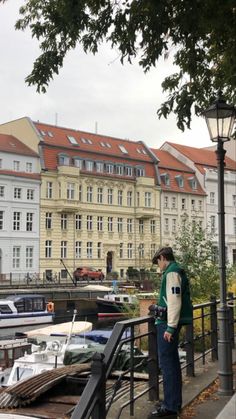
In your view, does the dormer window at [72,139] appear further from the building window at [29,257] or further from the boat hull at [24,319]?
the boat hull at [24,319]

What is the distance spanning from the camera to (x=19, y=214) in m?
58.7

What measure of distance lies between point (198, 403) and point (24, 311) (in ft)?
106

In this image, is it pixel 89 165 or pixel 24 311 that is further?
pixel 89 165

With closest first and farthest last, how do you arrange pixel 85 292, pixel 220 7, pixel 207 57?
pixel 220 7
pixel 207 57
pixel 85 292

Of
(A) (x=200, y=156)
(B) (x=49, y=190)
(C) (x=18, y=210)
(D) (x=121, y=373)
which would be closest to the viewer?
(D) (x=121, y=373)

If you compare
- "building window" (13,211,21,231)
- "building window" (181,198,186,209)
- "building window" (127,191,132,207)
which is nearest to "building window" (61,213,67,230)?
"building window" (13,211,21,231)

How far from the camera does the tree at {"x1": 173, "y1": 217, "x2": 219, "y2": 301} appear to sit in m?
16.8


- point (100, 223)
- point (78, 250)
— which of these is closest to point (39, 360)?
point (78, 250)

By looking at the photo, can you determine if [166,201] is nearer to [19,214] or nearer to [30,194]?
[30,194]

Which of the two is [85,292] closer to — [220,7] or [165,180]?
[165,180]

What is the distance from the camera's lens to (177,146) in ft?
270

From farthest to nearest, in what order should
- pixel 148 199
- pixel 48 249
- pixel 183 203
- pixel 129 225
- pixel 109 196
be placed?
pixel 183 203 → pixel 148 199 → pixel 129 225 → pixel 109 196 → pixel 48 249

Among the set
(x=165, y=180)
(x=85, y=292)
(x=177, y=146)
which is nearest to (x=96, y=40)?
(x=85, y=292)

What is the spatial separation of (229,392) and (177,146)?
7648 centimetres
